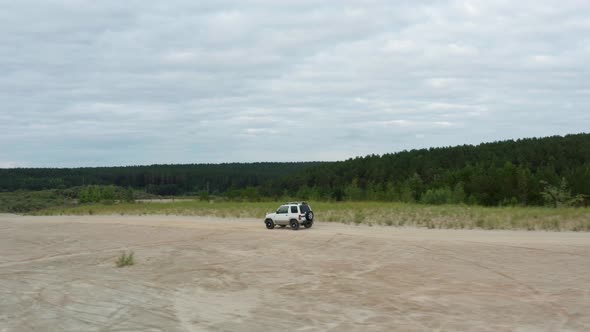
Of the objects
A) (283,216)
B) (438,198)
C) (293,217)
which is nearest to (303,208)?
(293,217)

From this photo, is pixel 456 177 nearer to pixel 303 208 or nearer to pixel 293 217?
pixel 303 208

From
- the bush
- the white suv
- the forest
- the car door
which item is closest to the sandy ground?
the white suv

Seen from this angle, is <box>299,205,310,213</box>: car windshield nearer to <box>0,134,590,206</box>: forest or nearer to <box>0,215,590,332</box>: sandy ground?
<box>0,215,590,332</box>: sandy ground

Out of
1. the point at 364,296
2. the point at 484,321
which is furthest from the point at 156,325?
the point at 484,321

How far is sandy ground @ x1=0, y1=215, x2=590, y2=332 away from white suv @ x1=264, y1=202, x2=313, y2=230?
5620 millimetres

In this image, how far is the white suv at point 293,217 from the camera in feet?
119

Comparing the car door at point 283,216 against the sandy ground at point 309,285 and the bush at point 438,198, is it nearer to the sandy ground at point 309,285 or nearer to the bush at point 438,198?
the sandy ground at point 309,285

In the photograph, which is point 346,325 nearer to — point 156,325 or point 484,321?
point 484,321

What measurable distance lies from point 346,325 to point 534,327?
3863 mm

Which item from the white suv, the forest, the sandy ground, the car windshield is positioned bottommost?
the sandy ground

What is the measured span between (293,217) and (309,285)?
18855 millimetres

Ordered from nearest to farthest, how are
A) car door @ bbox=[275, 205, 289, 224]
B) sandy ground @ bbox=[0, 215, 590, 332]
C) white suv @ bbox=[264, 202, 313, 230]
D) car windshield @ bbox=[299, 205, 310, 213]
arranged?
sandy ground @ bbox=[0, 215, 590, 332]
white suv @ bbox=[264, 202, 313, 230]
car windshield @ bbox=[299, 205, 310, 213]
car door @ bbox=[275, 205, 289, 224]

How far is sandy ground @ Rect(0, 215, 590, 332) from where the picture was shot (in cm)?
1293

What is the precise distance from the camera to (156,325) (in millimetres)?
12633
